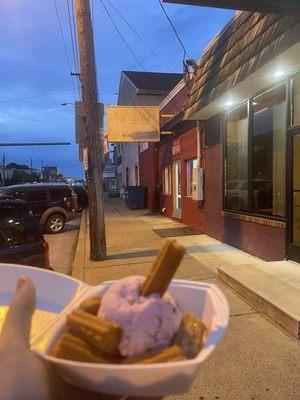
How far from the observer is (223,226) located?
9.31 m

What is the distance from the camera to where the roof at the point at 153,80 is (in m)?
23.8

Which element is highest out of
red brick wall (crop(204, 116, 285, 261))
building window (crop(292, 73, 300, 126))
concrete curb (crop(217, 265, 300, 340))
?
building window (crop(292, 73, 300, 126))

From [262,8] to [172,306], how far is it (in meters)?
4.94

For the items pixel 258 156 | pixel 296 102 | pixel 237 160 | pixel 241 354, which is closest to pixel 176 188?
pixel 237 160

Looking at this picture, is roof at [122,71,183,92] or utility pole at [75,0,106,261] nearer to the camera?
utility pole at [75,0,106,261]

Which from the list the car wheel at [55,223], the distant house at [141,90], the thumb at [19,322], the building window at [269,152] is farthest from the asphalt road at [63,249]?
the distant house at [141,90]

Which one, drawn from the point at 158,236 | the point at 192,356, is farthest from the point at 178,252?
the point at 158,236

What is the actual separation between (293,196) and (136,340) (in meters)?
6.04

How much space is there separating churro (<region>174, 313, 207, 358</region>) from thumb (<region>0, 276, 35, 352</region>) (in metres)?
0.43

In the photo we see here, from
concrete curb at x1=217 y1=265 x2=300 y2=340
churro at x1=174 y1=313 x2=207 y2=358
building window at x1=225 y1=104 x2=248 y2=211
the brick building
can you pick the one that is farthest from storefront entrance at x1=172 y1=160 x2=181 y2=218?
churro at x1=174 y1=313 x2=207 y2=358

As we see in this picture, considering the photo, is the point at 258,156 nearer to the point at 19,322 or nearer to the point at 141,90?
the point at 19,322

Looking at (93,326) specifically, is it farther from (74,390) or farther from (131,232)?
(131,232)

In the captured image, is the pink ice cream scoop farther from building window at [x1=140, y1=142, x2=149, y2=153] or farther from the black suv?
building window at [x1=140, y1=142, x2=149, y2=153]

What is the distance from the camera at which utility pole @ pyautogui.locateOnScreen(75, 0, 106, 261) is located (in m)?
7.85
